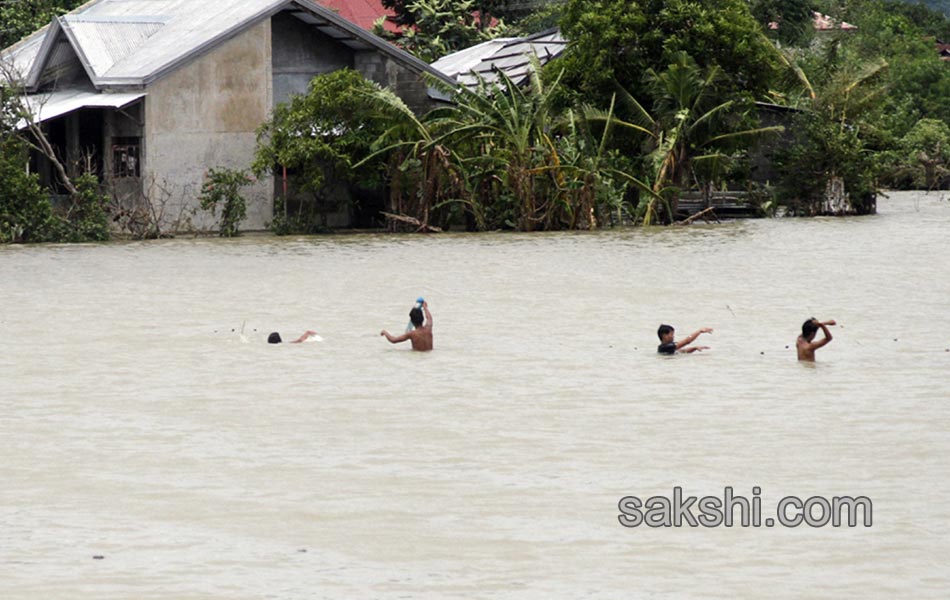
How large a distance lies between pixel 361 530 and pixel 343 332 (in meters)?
8.99

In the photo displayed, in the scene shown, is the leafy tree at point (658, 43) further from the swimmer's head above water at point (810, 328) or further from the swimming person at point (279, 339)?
the swimmer's head above water at point (810, 328)

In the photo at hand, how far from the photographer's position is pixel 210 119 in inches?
1275

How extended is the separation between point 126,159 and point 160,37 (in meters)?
3.43

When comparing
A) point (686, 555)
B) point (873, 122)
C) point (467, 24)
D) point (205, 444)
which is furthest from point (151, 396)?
point (467, 24)

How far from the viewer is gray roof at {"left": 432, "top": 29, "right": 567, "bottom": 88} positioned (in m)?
40.5

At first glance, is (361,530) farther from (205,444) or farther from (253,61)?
(253,61)

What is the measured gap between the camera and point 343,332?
18109mm

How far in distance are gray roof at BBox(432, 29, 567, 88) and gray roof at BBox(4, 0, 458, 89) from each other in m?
6.54

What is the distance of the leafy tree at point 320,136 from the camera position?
3178 cm

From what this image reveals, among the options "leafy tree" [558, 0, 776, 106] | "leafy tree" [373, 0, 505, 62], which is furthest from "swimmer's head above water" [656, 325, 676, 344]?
"leafy tree" [373, 0, 505, 62]

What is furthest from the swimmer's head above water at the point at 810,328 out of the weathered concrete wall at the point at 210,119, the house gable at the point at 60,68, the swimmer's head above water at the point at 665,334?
the house gable at the point at 60,68

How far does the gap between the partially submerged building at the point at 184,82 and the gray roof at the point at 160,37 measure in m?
0.03

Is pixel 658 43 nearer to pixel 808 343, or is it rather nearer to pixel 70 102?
pixel 70 102

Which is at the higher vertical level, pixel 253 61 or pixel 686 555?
Answer: pixel 253 61
